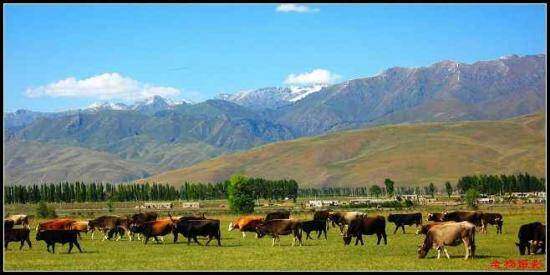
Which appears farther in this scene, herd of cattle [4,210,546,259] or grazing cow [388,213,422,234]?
grazing cow [388,213,422,234]

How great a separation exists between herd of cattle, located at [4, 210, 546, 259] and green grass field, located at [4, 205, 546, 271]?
783 mm

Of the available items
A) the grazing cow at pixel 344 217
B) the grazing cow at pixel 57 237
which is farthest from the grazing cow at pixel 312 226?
the grazing cow at pixel 57 237

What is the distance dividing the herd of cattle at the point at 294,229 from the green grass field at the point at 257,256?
30.8 inches

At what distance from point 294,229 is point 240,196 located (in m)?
71.5

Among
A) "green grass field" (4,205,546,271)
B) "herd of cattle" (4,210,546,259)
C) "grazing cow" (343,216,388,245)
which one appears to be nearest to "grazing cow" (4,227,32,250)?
"herd of cattle" (4,210,546,259)

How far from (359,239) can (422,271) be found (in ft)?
55.4

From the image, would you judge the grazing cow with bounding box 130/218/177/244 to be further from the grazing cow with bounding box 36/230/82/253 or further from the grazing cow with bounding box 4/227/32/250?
the grazing cow with bounding box 4/227/32/250

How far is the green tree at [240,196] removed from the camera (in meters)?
116

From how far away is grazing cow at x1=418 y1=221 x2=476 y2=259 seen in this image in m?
33.9

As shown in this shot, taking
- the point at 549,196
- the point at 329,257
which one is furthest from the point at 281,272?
the point at 549,196

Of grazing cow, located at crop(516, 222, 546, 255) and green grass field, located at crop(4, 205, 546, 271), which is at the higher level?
grazing cow, located at crop(516, 222, 546, 255)

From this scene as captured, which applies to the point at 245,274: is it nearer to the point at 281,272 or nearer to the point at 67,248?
the point at 281,272

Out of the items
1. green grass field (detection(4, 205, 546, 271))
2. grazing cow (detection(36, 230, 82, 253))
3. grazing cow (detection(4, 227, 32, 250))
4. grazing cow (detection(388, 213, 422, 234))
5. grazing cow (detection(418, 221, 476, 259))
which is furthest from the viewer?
grazing cow (detection(388, 213, 422, 234))

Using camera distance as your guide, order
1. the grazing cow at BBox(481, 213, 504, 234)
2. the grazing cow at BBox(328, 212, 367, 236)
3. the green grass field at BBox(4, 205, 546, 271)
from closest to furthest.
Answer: the green grass field at BBox(4, 205, 546, 271) < the grazing cow at BBox(481, 213, 504, 234) < the grazing cow at BBox(328, 212, 367, 236)
